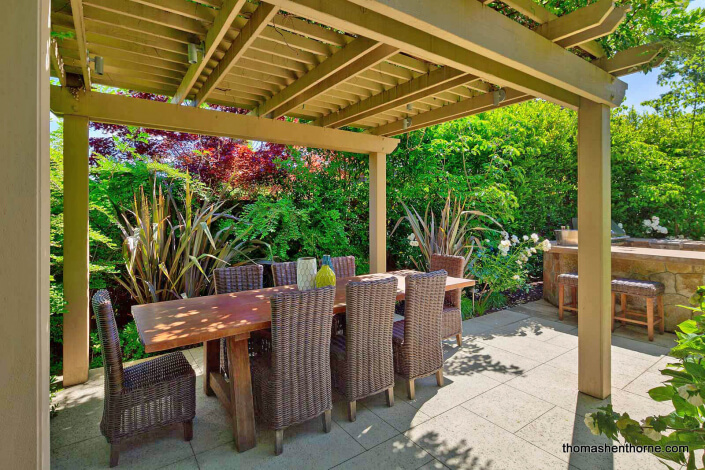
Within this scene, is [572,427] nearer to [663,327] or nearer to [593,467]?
[593,467]

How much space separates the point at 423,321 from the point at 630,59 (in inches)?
95.1

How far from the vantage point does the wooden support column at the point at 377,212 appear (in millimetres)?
4770

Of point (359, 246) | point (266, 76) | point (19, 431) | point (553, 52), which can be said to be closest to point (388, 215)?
point (359, 246)

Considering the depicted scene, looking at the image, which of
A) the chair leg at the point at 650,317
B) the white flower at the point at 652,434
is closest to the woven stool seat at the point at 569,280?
the chair leg at the point at 650,317

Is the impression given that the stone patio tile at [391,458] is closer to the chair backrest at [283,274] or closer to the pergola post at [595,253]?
the pergola post at [595,253]

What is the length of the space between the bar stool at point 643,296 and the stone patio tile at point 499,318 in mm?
1079

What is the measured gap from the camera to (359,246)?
224 inches

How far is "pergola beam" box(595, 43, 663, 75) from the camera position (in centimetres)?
245

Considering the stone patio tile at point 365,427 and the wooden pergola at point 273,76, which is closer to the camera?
the wooden pergola at point 273,76

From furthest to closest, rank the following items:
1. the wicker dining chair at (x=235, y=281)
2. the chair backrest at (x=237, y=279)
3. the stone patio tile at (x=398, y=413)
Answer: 1. the chair backrest at (x=237, y=279)
2. the wicker dining chair at (x=235, y=281)
3. the stone patio tile at (x=398, y=413)

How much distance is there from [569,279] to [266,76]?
423cm

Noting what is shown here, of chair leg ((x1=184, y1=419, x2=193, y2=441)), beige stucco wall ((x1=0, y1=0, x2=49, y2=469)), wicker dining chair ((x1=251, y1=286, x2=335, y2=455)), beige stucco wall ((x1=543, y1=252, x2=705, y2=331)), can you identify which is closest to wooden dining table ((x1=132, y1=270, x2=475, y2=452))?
wicker dining chair ((x1=251, y1=286, x2=335, y2=455))

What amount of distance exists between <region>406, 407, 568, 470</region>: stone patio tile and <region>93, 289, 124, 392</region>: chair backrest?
1.76 m

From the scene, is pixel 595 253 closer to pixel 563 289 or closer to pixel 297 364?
pixel 563 289
